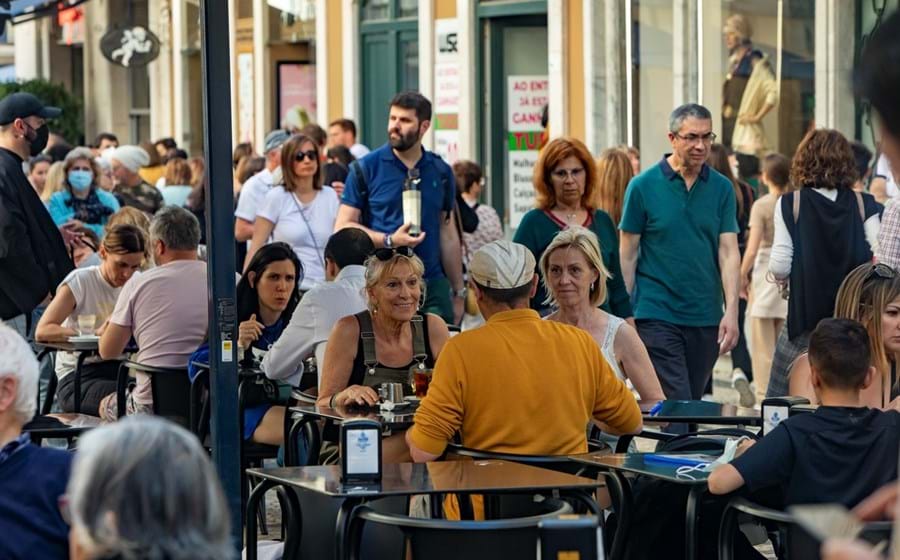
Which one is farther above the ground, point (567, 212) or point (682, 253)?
point (567, 212)

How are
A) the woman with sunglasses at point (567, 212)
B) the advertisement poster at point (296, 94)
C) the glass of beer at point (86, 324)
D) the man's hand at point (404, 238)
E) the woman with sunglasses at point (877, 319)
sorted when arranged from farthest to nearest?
the advertisement poster at point (296, 94), the glass of beer at point (86, 324), the man's hand at point (404, 238), the woman with sunglasses at point (567, 212), the woman with sunglasses at point (877, 319)

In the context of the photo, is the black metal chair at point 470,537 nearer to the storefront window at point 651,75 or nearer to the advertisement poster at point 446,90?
the storefront window at point 651,75

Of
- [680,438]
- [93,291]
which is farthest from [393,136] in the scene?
[680,438]

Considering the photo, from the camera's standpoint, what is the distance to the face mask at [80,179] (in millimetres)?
13727

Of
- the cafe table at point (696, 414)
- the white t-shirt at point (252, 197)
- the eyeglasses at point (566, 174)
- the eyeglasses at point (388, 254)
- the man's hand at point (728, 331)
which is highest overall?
the eyeglasses at point (566, 174)

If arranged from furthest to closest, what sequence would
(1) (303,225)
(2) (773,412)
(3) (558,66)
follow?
(3) (558,66), (1) (303,225), (2) (773,412)

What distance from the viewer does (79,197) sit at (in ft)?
45.4

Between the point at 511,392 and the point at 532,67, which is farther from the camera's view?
the point at 532,67

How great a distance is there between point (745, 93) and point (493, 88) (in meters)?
4.37

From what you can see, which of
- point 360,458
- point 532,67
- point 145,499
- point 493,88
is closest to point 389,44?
point 493,88

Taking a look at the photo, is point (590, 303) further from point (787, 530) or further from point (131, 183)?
point (131, 183)

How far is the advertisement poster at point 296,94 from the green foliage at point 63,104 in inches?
319

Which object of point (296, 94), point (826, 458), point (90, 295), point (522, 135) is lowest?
point (826, 458)

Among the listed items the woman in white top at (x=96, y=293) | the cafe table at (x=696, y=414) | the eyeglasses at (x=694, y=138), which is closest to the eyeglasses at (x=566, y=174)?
the eyeglasses at (x=694, y=138)
